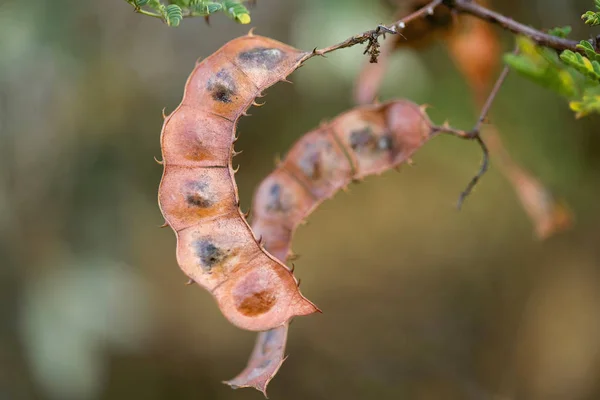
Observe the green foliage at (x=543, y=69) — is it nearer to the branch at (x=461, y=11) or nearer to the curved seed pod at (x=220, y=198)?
the branch at (x=461, y=11)

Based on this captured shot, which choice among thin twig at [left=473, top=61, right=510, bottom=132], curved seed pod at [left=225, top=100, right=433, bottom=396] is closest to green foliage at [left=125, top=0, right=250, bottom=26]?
curved seed pod at [left=225, top=100, right=433, bottom=396]

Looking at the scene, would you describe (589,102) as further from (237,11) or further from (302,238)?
(302,238)

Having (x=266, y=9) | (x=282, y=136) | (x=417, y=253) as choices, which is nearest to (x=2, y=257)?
(x=282, y=136)

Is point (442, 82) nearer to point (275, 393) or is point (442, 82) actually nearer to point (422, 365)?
point (422, 365)

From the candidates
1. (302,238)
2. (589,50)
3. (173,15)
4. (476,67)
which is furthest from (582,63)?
(302,238)

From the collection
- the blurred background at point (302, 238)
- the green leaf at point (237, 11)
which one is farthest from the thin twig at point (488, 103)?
the blurred background at point (302, 238)

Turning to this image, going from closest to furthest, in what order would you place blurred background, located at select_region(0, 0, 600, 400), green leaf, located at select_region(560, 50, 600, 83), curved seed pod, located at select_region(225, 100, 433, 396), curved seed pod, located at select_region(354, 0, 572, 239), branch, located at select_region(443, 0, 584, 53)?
green leaf, located at select_region(560, 50, 600, 83)
branch, located at select_region(443, 0, 584, 53)
curved seed pod, located at select_region(225, 100, 433, 396)
curved seed pod, located at select_region(354, 0, 572, 239)
blurred background, located at select_region(0, 0, 600, 400)

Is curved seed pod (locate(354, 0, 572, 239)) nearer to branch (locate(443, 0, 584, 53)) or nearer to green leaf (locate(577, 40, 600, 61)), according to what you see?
branch (locate(443, 0, 584, 53))
